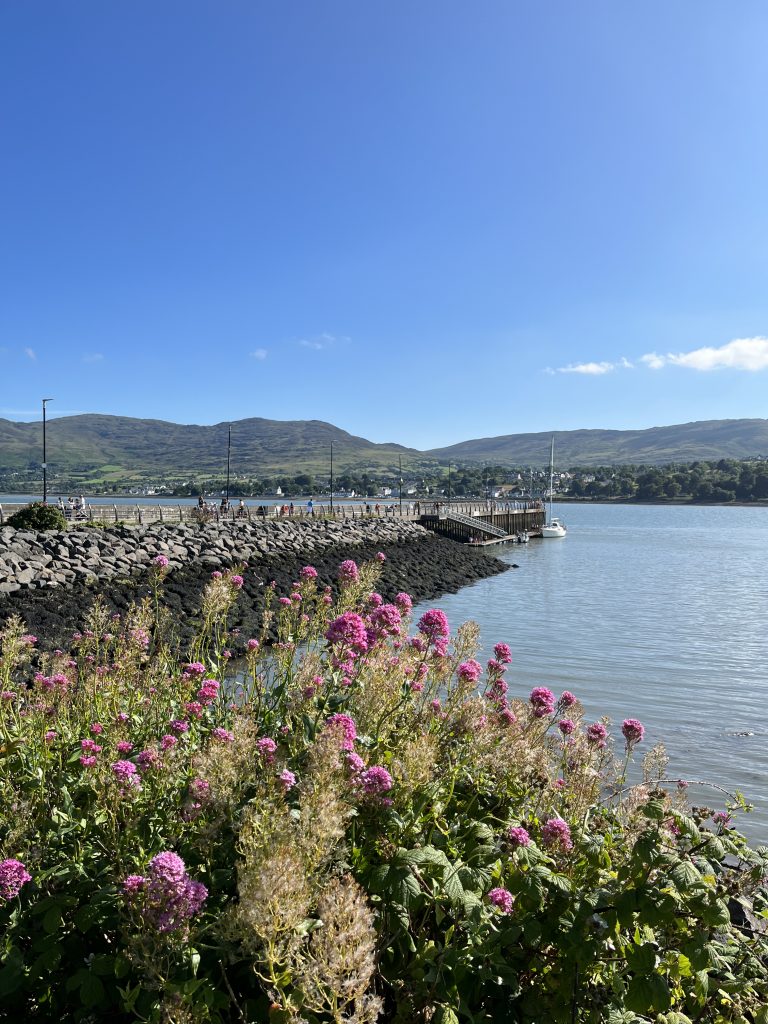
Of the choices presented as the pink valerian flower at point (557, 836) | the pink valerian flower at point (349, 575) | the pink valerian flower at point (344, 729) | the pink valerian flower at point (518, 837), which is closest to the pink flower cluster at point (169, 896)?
the pink valerian flower at point (344, 729)

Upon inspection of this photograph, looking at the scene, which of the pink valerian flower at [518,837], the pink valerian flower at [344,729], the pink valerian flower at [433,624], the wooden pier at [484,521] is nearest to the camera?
the pink valerian flower at [344,729]

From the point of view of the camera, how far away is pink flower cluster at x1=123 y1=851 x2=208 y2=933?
2195mm

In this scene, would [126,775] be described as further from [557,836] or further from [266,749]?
[557,836]

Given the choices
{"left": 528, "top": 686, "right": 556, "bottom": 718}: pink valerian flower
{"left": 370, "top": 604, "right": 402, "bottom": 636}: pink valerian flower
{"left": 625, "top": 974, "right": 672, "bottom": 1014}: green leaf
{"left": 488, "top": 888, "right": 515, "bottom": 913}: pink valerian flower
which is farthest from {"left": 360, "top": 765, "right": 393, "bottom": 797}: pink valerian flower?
{"left": 370, "top": 604, "right": 402, "bottom": 636}: pink valerian flower

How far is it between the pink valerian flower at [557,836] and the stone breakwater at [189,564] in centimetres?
944

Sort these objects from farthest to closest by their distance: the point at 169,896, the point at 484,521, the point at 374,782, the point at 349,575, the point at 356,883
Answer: the point at 484,521 < the point at 349,575 < the point at 374,782 < the point at 356,883 < the point at 169,896

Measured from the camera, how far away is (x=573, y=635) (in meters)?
23.6

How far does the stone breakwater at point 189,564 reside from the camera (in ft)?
67.3

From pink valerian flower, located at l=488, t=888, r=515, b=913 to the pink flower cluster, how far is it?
4.49 ft

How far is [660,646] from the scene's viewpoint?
21.9 metres

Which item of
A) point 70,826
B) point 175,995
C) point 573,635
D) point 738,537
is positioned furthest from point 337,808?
point 738,537

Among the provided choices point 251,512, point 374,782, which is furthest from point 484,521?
point 374,782

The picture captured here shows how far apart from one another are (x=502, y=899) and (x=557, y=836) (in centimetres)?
47

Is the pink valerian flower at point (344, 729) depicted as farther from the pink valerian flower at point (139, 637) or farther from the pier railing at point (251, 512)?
the pier railing at point (251, 512)
